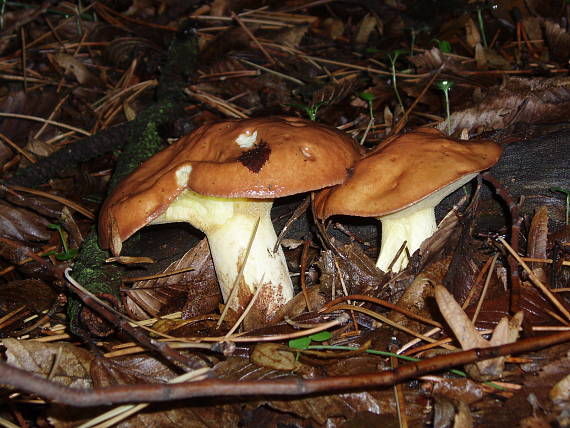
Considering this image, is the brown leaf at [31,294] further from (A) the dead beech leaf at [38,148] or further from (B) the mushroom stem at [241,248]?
(A) the dead beech leaf at [38,148]

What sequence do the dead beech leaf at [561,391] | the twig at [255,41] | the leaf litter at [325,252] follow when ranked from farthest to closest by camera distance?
the twig at [255,41] → the leaf litter at [325,252] → the dead beech leaf at [561,391]

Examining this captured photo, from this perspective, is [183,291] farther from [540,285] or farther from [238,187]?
[540,285]

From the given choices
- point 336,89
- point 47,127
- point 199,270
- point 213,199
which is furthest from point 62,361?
point 47,127

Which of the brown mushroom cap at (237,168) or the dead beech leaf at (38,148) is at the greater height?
the brown mushroom cap at (237,168)

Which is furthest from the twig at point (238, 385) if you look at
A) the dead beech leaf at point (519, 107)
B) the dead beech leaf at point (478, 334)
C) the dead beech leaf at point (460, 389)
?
the dead beech leaf at point (519, 107)

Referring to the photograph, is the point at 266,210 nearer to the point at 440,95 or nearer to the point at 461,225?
the point at 461,225

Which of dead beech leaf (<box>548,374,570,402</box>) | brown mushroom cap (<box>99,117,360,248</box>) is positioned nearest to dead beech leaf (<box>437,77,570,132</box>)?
brown mushroom cap (<box>99,117,360,248</box>)
